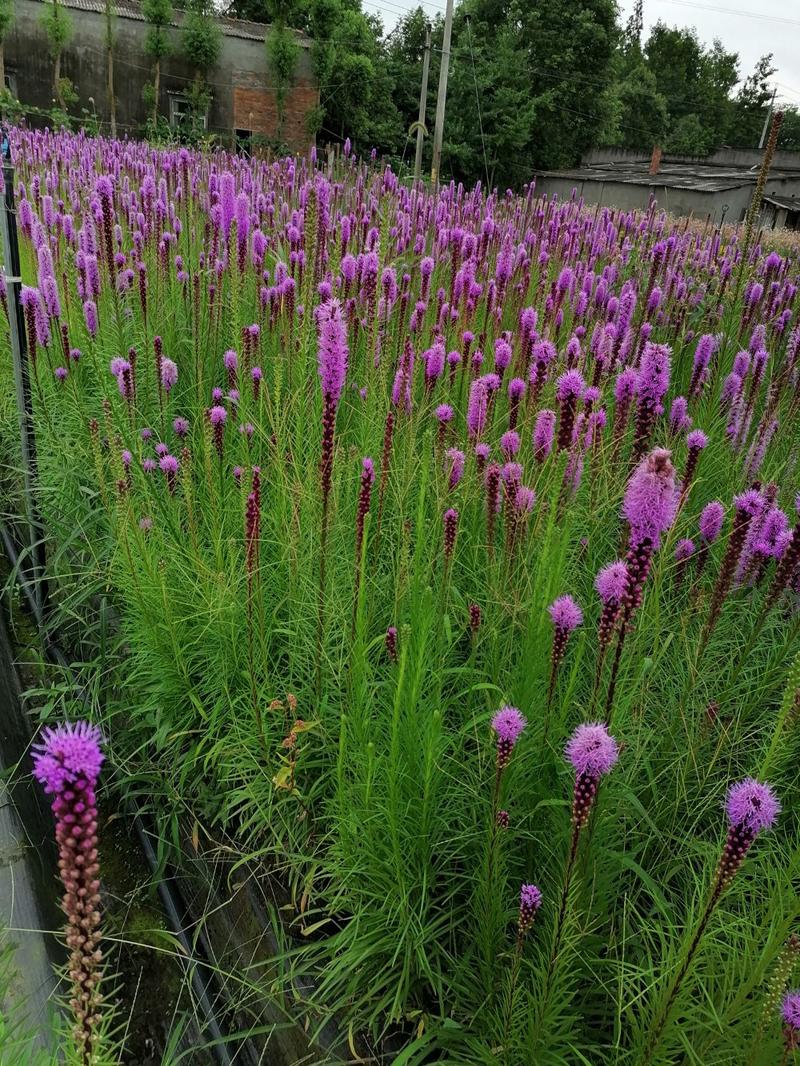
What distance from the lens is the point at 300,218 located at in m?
4.76

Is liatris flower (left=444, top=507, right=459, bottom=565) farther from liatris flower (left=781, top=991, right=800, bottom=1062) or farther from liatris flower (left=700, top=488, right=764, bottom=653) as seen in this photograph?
liatris flower (left=781, top=991, right=800, bottom=1062)

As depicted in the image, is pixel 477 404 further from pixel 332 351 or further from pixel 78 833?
pixel 78 833

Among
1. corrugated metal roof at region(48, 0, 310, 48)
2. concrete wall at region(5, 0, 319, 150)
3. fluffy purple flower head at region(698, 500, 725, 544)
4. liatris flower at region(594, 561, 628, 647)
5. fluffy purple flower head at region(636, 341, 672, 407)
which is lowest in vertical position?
fluffy purple flower head at region(698, 500, 725, 544)

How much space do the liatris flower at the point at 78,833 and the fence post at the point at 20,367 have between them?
2224 mm

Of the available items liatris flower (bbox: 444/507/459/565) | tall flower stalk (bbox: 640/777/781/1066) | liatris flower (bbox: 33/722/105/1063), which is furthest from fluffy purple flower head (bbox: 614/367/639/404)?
liatris flower (bbox: 33/722/105/1063)

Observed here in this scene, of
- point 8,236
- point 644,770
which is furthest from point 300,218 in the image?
point 644,770

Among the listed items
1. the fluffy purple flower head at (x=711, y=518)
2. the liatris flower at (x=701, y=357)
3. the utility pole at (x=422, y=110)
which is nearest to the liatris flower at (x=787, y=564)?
the fluffy purple flower head at (x=711, y=518)

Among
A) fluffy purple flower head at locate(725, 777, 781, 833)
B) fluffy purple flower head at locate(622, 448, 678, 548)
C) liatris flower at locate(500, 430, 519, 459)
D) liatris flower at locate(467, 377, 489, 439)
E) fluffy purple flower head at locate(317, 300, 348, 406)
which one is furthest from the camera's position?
liatris flower at locate(467, 377, 489, 439)

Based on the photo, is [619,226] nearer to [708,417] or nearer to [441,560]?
[708,417]

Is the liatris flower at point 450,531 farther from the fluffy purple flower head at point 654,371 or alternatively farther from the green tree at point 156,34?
the green tree at point 156,34

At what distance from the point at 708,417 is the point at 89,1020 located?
3.47 m

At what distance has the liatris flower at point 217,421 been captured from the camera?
2.44 metres

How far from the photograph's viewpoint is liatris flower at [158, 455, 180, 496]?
8.21 feet

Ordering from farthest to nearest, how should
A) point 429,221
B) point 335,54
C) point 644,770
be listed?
point 335,54, point 429,221, point 644,770
